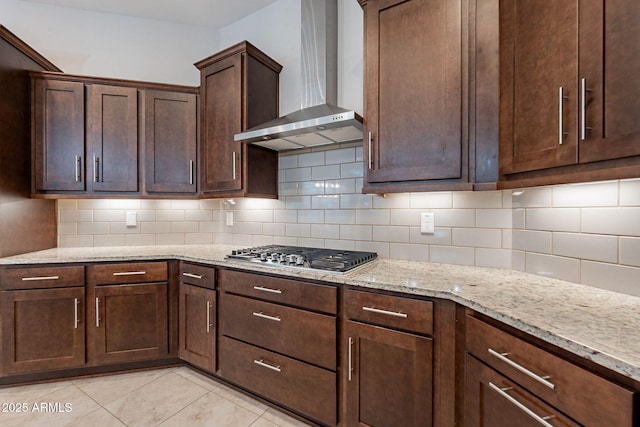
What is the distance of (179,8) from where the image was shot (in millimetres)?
2586

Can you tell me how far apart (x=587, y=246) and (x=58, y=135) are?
11.3ft

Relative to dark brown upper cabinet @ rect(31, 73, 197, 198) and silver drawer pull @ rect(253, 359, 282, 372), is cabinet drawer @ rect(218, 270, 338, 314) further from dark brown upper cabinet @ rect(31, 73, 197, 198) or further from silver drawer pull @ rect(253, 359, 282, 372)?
dark brown upper cabinet @ rect(31, 73, 197, 198)

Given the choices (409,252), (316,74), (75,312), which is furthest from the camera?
(316,74)

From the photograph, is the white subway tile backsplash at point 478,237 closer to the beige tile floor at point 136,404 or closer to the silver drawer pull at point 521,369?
the silver drawer pull at point 521,369

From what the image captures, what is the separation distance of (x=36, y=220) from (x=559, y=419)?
3307 millimetres

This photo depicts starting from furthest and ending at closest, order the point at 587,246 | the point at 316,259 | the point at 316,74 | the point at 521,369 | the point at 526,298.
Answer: the point at 316,74 → the point at 316,259 → the point at 587,246 → the point at 526,298 → the point at 521,369

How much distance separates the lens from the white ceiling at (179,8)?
252 cm

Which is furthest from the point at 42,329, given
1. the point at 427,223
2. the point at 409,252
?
the point at 427,223

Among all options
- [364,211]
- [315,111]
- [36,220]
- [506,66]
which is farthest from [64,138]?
[506,66]

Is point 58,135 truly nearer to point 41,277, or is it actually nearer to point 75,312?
point 41,277

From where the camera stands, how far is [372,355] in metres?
1.37

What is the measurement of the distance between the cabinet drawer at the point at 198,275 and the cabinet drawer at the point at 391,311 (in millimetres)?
1010

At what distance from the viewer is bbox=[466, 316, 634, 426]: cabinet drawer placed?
0.66 m

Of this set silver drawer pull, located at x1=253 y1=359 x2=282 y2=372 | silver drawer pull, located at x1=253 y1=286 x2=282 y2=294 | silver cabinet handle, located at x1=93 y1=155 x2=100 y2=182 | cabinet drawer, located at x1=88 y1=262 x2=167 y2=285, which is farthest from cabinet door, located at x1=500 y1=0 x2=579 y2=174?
silver cabinet handle, located at x1=93 y1=155 x2=100 y2=182
